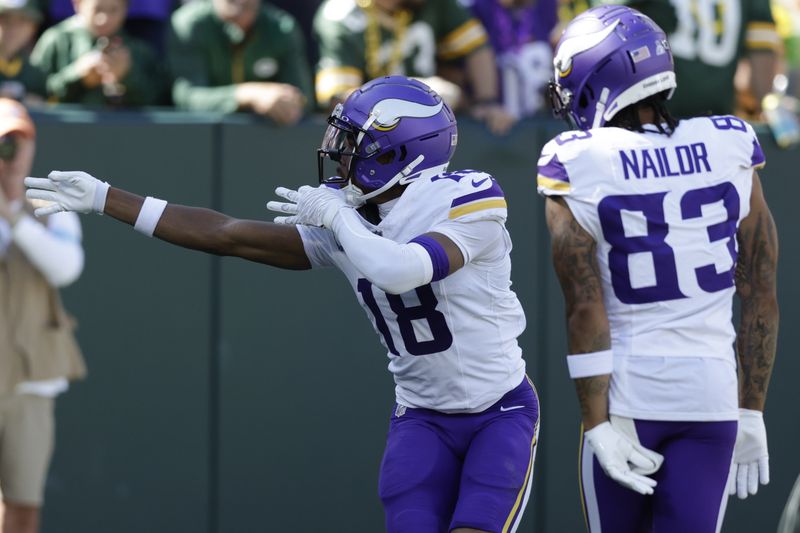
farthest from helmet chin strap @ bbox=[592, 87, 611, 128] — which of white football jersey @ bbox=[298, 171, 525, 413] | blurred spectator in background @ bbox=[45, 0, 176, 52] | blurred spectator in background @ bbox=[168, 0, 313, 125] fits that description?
blurred spectator in background @ bbox=[45, 0, 176, 52]

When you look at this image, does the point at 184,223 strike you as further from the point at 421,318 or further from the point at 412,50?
the point at 412,50

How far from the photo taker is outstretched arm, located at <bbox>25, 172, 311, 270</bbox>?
3848mm

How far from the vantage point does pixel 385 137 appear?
13.0 ft

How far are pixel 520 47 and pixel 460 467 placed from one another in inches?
137

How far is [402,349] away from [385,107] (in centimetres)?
74

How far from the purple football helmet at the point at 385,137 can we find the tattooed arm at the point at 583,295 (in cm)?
43

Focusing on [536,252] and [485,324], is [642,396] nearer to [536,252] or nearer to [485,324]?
[485,324]

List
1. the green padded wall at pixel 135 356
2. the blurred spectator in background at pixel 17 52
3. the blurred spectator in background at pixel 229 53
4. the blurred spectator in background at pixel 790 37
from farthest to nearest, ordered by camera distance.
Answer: the blurred spectator in background at pixel 790 37 → the blurred spectator in background at pixel 229 53 → the blurred spectator in background at pixel 17 52 → the green padded wall at pixel 135 356

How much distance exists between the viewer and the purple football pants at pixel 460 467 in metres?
3.74

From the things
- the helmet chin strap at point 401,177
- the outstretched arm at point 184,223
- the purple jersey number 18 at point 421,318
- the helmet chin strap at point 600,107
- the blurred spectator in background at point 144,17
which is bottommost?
the purple jersey number 18 at point 421,318

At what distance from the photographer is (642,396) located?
12.9ft

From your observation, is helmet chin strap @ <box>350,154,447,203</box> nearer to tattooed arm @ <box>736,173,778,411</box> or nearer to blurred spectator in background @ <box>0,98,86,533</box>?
tattooed arm @ <box>736,173,778,411</box>

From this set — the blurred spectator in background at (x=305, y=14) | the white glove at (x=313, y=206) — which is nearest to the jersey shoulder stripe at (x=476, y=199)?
the white glove at (x=313, y=206)

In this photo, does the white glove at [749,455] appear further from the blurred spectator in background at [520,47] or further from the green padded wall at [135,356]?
the blurred spectator in background at [520,47]
